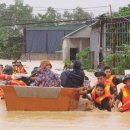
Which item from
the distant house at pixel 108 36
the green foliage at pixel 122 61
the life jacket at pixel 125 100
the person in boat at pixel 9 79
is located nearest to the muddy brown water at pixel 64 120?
the life jacket at pixel 125 100

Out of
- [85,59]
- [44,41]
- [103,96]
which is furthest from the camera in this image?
[44,41]

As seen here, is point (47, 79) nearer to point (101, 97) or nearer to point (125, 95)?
point (101, 97)

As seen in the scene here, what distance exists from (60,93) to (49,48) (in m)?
62.8

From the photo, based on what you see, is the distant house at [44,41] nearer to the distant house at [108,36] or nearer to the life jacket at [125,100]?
the distant house at [108,36]

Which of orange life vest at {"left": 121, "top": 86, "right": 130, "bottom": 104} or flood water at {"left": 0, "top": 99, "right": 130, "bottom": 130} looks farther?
orange life vest at {"left": 121, "top": 86, "right": 130, "bottom": 104}

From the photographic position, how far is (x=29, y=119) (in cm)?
983

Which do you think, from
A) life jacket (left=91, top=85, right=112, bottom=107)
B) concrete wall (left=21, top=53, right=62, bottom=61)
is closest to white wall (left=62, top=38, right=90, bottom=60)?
concrete wall (left=21, top=53, right=62, bottom=61)

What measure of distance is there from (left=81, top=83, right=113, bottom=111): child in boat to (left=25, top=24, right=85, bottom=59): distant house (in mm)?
61130

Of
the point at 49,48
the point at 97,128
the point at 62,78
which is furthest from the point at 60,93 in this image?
the point at 49,48

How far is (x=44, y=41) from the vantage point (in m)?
73.6

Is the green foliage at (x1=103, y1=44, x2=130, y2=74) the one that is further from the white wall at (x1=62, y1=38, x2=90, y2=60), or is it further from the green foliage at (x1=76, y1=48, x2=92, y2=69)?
the white wall at (x1=62, y1=38, x2=90, y2=60)

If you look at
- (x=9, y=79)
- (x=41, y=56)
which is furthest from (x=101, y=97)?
(x=41, y=56)

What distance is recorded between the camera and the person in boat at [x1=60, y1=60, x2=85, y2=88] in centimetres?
1156

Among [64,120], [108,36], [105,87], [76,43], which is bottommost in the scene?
[64,120]
